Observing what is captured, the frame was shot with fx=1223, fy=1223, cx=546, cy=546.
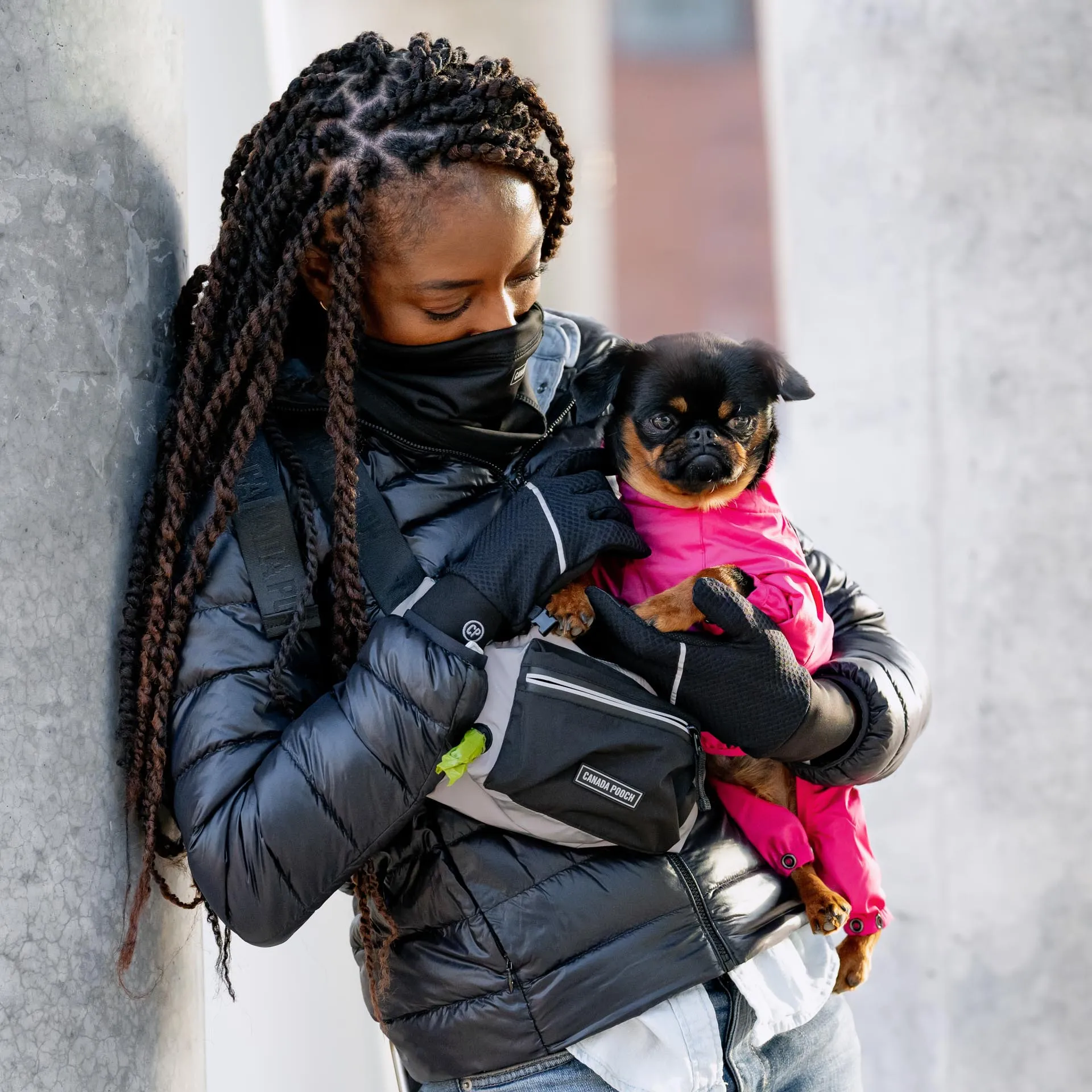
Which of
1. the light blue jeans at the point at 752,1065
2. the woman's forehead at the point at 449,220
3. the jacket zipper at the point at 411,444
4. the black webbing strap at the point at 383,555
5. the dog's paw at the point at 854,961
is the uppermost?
the woman's forehead at the point at 449,220

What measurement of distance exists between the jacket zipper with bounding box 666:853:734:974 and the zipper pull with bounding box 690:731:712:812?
9cm

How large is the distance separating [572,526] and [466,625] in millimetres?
252

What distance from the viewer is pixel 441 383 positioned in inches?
73.4

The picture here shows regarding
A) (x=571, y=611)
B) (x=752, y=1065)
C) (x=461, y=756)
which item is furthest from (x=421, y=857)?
(x=752, y=1065)

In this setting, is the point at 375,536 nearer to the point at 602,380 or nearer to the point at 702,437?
the point at 602,380

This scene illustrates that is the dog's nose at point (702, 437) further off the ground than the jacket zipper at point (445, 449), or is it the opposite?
the jacket zipper at point (445, 449)

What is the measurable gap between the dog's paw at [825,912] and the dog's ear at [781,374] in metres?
0.87

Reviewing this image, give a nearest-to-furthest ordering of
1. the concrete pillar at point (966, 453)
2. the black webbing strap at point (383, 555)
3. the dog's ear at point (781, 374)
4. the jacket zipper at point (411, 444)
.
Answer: the black webbing strap at point (383, 555) → the jacket zipper at point (411, 444) → the dog's ear at point (781, 374) → the concrete pillar at point (966, 453)

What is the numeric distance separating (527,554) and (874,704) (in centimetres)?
64

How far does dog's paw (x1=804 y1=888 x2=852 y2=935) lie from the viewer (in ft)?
6.41

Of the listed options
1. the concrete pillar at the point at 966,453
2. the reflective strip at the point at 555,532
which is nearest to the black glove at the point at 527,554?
the reflective strip at the point at 555,532

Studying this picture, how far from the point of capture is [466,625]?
5.57 feet

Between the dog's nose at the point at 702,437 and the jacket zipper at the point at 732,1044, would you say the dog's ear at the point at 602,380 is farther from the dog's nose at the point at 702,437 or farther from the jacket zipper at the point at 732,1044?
the jacket zipper at the point at 732,1044

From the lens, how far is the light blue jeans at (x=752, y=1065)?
1671mm
